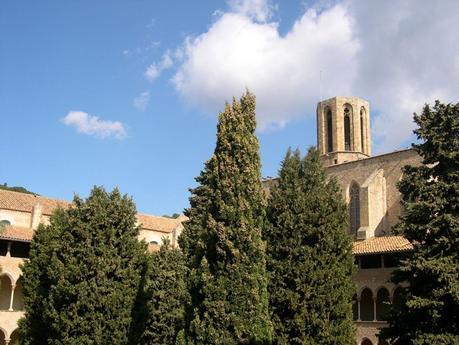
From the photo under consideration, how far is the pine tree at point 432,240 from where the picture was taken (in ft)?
57.9

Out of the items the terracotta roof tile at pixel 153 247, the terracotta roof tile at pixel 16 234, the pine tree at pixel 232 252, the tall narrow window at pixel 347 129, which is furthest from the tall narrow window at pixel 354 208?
the pine tree at pixel 232 252

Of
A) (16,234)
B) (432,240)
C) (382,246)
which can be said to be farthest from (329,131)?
(432,240)

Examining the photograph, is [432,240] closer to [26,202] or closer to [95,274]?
[95,274]

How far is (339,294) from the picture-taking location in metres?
21.1

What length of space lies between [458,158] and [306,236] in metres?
6.04

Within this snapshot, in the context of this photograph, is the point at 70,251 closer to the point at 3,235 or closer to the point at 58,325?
the point at 58,325

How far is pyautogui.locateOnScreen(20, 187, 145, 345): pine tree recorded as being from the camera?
1970 centimetres

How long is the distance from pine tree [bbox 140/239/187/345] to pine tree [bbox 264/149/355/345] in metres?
3.37

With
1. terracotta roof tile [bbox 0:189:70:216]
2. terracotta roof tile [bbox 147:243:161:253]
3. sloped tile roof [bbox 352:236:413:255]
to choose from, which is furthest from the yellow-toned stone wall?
terracotta roof tile [bbox 0:189:70:216]

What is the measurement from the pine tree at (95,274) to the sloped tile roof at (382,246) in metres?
12.6

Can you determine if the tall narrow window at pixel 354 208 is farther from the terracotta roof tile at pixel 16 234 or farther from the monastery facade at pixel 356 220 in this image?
the terracotta roof tile at pixel 16 234

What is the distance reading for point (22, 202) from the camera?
37.8m

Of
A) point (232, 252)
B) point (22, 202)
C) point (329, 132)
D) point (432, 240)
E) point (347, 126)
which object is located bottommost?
point (232, 252)

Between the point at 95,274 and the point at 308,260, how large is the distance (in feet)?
24.8
